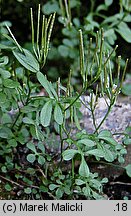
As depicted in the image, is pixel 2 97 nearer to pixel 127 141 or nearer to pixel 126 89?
pixel 127 141

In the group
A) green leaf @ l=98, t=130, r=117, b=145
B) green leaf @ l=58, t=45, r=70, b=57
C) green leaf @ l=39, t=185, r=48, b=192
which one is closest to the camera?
green leaf @ l=98, t=130, r=117, b=145

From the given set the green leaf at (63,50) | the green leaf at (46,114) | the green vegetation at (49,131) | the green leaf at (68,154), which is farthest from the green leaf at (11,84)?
the green leaf at (63,50)

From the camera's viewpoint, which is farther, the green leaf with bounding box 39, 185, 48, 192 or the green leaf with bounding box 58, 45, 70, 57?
the green leaf with bounding box 58, 45, 70, 57

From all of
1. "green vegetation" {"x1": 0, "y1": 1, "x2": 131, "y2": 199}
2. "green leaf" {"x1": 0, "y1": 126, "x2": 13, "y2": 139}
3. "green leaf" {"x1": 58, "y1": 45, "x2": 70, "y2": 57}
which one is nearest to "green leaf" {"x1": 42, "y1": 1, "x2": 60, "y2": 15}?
"green leaf" {"x1": 58, "y1": 45, "x2": 70, "y2": 57}

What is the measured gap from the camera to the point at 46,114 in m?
1.31

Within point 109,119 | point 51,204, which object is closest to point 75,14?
point 109,119

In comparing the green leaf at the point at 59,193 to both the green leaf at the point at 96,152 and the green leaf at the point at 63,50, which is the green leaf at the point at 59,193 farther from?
the green leaf at the point at 63,50

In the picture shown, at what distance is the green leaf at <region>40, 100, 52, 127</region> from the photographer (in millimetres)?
1299

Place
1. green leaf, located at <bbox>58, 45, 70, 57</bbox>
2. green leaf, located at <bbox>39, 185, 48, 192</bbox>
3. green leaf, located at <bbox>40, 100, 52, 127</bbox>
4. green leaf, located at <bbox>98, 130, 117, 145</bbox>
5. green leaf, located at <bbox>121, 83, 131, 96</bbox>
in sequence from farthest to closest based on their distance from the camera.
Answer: green leaf, located at <bbox>58, 45, 70, 57</bbox> → green leaf, located at <bbox>121, 83, 131, 96</bbox> → green leaf, located at <bbox>39, 185, 48, 192</bbox> → green leaf, located at <bbox>98, 130, 117, 145</bbox> → green leaf, located at <bbox>40, 100, 52, 127</bbox>

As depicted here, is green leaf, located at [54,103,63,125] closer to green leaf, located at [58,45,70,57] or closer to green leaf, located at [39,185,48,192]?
green leaf, located at [39,185,48,192]

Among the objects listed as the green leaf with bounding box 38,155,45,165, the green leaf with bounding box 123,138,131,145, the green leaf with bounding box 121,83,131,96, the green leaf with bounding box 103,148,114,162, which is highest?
the green leaf with bounding box 121,83,131,96

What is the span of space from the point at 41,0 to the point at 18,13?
7.7 inches

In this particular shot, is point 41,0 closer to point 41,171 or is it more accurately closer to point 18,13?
point 18,13

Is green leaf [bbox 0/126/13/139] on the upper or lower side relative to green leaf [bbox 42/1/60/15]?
lower
